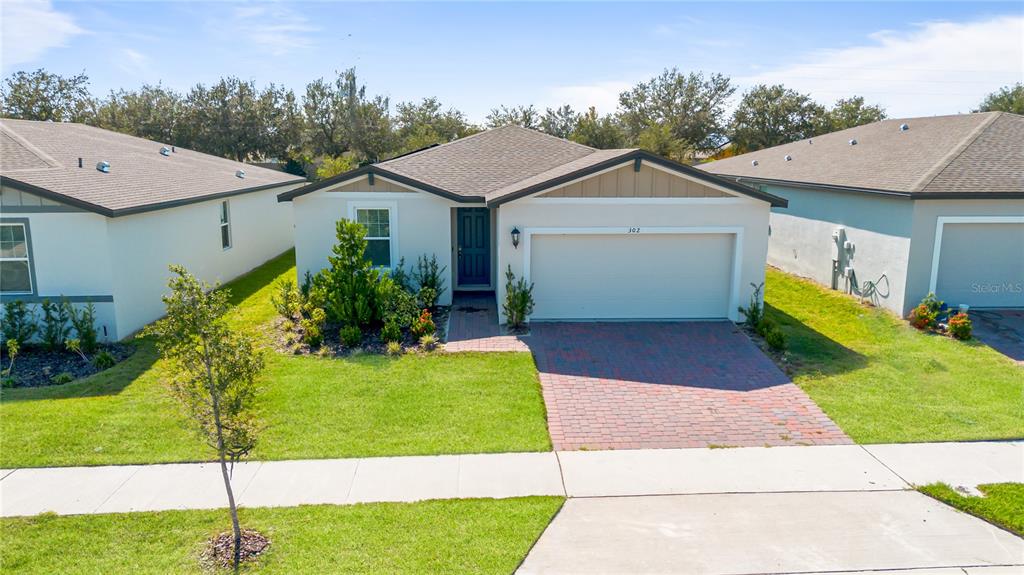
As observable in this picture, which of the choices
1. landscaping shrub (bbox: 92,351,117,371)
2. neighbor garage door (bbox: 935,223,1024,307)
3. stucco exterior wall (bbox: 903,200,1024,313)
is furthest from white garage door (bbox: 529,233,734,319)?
landscaping shrub (bbox: 92,351,117,371)

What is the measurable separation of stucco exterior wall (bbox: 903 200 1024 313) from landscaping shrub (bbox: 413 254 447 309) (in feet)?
33.1

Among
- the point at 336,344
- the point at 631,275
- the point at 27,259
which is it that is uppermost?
the point at 27,259

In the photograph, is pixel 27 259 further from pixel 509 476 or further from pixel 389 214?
pixel 509 476

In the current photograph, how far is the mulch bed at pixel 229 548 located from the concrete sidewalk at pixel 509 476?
0.67 m

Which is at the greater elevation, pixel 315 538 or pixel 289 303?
pixel 289 303

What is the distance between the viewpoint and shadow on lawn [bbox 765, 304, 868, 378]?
37.0 feet

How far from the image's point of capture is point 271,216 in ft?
75.4

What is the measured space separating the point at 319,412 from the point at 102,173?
355 inches

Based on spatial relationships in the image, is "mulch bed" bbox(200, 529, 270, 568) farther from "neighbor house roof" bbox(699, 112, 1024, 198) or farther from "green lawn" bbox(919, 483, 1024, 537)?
"neighbor house roof" bbox(699, 112, 1024, 198)

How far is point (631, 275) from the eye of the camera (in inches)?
544

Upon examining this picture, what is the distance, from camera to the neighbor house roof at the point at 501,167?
510 inches

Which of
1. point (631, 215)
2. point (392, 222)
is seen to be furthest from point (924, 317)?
point (392, 222)

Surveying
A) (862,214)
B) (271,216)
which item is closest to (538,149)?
(862,214)

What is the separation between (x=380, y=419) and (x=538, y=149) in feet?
37.6
